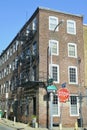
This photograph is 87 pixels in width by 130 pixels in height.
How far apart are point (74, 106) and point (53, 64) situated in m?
5.39

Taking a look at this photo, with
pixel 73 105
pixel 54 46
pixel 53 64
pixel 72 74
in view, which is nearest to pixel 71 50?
pixel 54 46

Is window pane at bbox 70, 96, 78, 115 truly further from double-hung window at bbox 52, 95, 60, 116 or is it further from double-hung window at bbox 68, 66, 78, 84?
double-hung window at bbox 68, 66, 78, 84

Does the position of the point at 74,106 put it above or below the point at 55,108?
above

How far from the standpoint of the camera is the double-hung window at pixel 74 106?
112 ft

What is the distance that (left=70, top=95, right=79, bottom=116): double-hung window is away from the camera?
112 ft

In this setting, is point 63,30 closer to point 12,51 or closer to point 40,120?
point 40,120

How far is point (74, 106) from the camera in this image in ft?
113

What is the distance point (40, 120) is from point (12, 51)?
19328mm

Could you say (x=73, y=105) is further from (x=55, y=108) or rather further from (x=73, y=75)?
(x=73, y=75)

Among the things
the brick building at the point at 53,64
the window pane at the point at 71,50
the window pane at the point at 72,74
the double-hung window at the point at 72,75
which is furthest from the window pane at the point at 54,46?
the window pane at the point at 72,74

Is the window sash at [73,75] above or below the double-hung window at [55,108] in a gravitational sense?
above

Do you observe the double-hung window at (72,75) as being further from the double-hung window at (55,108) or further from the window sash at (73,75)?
the double-hung window at (55,108)

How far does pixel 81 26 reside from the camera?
122 ft

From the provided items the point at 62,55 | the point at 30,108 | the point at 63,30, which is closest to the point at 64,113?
the point at 30,108
